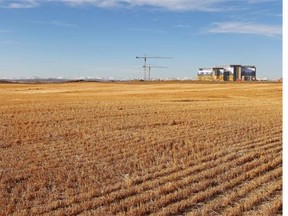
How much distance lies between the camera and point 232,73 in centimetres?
15488

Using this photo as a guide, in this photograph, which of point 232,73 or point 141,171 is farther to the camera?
point 232,73

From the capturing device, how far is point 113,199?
7.93m

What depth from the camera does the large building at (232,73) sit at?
154250 millimetres

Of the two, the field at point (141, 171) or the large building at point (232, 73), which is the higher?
the large building at point (232, 73)

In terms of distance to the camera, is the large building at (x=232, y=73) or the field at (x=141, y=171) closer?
the field at (x=141, y=171)

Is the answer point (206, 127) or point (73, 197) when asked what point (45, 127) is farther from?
point (73, 197)

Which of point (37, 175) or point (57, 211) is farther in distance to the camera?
point (37, 175)

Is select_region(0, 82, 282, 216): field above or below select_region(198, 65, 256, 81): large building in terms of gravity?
below

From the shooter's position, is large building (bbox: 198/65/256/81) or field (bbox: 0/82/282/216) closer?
field (bbox: 0/82/282/216)

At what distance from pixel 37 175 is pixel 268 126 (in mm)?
14051

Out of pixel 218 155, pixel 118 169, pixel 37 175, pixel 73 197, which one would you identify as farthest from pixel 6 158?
pixel 218 155

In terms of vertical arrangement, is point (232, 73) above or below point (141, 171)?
above

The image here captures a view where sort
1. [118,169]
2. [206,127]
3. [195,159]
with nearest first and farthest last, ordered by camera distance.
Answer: [118,169]
[195,159]
[206,127]

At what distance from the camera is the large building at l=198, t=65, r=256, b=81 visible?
15425 centimetres
